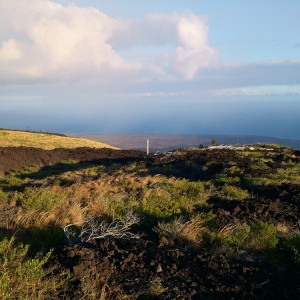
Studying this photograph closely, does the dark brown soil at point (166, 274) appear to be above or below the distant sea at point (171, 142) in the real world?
above

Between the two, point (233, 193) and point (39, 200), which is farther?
point (233, 193)

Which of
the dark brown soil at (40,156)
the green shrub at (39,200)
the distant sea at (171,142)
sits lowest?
the distant sea at (171,142)

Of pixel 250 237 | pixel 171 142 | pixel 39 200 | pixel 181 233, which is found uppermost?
pixel 39 200

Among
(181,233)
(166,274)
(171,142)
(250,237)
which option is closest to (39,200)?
(181,233)

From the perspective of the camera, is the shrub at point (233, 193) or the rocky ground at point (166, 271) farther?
the shrub at point (233, 193)

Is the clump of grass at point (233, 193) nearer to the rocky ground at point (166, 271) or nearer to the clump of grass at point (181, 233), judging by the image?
the rocky ground at point (166, 271)

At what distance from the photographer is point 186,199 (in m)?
11.4

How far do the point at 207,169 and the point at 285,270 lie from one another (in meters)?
11.6

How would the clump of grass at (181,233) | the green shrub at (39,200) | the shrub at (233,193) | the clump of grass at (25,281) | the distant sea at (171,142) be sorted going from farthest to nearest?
the distant sea at (171,142)
the shrub at (233,193)
the green shrub at (39,200)
the clump of grass at (181,233)
the clump of grass at (25,281)

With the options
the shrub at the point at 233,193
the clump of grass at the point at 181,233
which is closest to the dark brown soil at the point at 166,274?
the clump of grass at the point at 181,233

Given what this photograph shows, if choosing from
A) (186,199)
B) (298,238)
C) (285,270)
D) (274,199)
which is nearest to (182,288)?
(285,270)

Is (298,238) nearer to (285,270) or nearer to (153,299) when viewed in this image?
(285,270)

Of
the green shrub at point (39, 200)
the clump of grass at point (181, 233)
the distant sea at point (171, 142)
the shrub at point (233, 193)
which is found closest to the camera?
the clump of grass at point (181, 233)

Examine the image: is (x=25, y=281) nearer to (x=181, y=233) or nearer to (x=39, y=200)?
(x=181, y=233)
